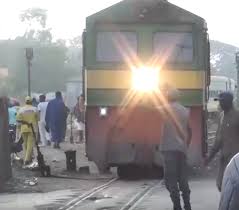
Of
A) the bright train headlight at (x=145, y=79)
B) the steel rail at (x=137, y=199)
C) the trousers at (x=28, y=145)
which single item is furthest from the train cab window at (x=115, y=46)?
the trousers at (x=28, y=145)

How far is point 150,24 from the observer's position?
13.8 meters

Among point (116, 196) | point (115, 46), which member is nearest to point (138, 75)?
point (115, 46)

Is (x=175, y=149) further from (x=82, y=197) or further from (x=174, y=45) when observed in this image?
(x=174, y=45)

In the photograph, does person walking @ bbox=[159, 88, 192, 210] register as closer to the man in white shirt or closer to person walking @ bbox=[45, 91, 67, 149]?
person walking @ bbox=[45, 91, 67, 149]

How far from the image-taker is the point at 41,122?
21.7m

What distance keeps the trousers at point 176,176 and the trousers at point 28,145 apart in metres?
7.25

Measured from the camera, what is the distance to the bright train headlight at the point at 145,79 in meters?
13.5

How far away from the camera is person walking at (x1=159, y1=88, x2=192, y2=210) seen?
29.4 ft

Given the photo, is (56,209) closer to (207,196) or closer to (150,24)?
(207,196)

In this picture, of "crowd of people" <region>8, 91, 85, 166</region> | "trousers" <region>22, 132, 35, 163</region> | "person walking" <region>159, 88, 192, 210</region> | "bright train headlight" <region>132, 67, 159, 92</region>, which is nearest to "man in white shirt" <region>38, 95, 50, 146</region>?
"crowd of people" <region>8, 91, 85, 166</region>

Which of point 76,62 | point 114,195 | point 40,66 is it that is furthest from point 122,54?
point 76,62

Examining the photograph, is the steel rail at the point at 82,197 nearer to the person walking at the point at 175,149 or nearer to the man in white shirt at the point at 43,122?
the person walking at the point at 175,149

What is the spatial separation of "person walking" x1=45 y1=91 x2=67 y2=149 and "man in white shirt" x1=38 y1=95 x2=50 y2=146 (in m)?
0.60

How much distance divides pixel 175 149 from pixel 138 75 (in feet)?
15.5
